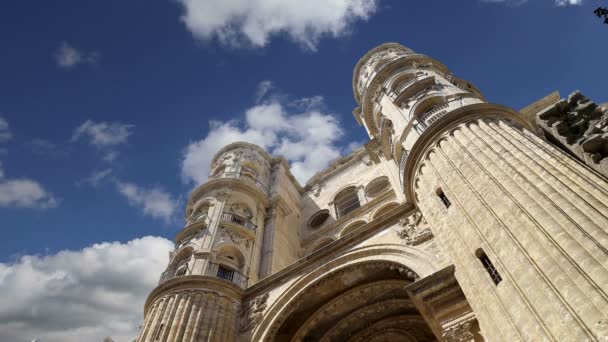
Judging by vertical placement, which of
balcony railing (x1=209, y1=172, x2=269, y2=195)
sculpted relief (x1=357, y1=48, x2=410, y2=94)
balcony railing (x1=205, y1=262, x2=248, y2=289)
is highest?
sculpted relief (x1=357, y1=48, x2=410, y2=94)

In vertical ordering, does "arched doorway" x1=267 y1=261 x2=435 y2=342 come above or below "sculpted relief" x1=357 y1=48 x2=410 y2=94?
below

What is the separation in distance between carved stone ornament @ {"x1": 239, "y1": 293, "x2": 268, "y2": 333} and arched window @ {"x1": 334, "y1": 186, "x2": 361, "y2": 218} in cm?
910

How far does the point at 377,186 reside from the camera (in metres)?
23.3

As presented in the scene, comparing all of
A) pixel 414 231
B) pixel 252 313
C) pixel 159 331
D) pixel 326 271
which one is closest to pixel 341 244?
pixel 326 271

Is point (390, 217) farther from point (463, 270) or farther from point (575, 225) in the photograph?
point (575, 225)

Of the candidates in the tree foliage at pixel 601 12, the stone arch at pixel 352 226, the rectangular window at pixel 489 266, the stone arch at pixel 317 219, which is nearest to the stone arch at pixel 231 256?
the stone arch at pixel 352 226

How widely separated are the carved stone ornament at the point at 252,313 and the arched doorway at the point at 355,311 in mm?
826

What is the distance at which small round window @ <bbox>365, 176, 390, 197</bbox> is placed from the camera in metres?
22.8

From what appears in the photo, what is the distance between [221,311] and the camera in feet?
48.5

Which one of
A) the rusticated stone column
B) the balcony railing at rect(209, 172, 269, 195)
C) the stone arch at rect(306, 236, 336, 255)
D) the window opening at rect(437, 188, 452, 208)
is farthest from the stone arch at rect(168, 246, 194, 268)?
the window opening at rect(437, 188, 452, 208)

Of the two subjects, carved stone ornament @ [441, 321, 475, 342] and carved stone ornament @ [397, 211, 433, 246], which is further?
carved stone ornament @ [397, 211, 433, 246]

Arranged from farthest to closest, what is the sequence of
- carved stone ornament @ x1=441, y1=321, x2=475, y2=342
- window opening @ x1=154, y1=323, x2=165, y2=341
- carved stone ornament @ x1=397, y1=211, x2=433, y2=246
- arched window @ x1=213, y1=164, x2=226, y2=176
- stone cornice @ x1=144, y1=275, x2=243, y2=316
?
arched window @ x1=213, y1=164, x2=226, y2=176
stone cornice @ x1=144, y1=275, x2=243, y2=316
window opening @ x1=154, y1=323, x2=165, y2=341
carved stone ornament @ x1=397, y1=211, x2=433, y2=246
carved stone ornament @ x1=441, y1=321, x2=475, y2=342

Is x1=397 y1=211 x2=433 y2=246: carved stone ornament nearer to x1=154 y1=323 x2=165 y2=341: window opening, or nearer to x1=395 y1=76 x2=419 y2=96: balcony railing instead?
x1=395 y1=76 x2=419 y2=96: balcony railing

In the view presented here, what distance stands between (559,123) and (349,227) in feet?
39.7
